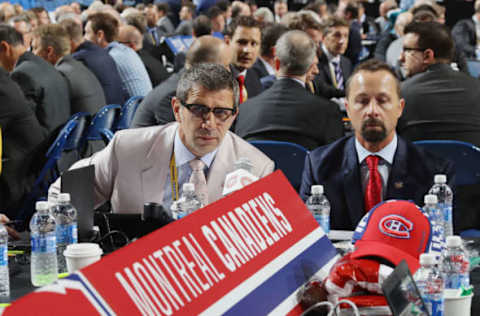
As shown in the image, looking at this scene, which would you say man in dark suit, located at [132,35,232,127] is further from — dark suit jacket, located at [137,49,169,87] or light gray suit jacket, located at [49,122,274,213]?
dark suit jacket, located at [137,49,169,87]

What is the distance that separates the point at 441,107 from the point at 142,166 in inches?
87.6

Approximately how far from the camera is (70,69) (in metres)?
6.25

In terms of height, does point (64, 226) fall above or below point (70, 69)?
above

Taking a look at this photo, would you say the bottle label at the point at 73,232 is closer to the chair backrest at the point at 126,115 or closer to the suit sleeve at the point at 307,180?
the suit sleeve at the point at 307,180

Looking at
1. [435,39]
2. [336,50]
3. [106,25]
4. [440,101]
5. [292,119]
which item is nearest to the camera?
[292,119]

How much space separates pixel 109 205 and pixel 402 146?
4.40ft

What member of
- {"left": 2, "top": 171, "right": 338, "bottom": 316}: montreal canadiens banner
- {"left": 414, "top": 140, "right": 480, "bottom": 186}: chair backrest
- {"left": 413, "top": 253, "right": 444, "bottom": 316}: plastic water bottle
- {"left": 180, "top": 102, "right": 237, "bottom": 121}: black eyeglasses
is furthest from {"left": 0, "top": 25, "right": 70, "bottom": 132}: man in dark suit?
{"left": 413, "top": 253, "right": 444, "bottom": 316}: plastic water bottle

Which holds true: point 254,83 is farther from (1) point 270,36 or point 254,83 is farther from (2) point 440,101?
(2) point 440,101

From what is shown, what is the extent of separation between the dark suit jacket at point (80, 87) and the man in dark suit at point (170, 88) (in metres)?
1.11

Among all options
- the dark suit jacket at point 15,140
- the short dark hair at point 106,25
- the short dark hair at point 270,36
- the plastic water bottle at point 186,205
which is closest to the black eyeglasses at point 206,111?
the plastic water bottle at point 186,205

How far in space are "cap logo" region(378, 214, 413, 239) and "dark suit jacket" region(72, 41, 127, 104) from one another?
5.58 meters

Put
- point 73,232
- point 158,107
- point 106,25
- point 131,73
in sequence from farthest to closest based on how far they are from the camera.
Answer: point 106,25 → point 131,73 → point 158,107 → point 73,232

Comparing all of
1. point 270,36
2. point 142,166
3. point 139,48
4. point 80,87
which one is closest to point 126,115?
point 80,87

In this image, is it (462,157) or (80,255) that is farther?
(462,157)
